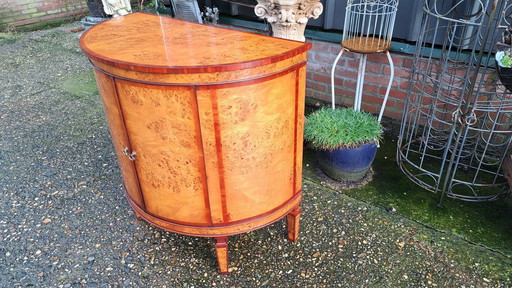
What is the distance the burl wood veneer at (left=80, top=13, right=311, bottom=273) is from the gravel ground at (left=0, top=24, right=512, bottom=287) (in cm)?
33

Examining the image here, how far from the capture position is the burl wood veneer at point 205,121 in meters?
1.79

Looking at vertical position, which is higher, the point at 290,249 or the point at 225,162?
the point at 225,162

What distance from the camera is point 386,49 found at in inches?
121

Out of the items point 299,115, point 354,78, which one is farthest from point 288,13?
point 354,78

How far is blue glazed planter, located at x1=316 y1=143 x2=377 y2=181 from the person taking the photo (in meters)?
2.93

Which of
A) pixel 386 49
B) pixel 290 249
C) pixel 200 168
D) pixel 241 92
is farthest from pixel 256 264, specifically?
pixel 386 49

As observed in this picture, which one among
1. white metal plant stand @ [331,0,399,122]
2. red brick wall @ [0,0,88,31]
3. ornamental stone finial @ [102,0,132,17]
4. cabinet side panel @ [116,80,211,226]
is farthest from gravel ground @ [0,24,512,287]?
red brick wall @ [0,0,88,31]

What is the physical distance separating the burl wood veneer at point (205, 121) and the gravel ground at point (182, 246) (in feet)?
1.08

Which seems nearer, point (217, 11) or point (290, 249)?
point (290, 249)

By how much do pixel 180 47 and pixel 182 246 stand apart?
133 cm

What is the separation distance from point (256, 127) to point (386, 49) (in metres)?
1.69

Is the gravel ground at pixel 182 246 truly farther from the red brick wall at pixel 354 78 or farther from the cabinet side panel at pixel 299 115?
the red brick wall at pixel 354 78

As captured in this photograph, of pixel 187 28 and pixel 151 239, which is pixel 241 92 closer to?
pixel 187 28

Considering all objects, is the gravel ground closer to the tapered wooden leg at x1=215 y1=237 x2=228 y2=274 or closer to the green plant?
the tapered wooden leg at x1=215 y1=237 x2=228 y2=274
